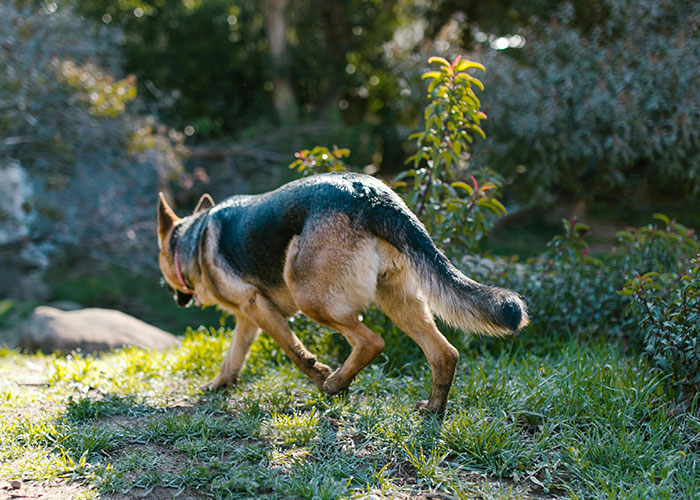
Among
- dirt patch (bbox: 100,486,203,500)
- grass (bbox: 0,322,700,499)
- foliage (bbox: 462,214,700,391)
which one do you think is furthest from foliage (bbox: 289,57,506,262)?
dirt patch (bbox: 100,486,203,500)

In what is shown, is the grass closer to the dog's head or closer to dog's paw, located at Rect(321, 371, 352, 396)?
dog's paw, located at Rect(321, 371, 352, 396)

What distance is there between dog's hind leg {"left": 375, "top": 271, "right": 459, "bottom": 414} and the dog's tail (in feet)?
1.08

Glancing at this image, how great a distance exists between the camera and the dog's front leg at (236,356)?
4.56m

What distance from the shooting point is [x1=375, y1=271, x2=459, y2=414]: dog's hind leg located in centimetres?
364

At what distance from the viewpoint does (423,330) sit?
3752 millimetres

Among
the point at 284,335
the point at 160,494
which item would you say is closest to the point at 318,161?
the point at 284,335

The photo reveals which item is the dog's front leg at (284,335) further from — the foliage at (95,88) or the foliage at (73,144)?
the foliage at (95,88)

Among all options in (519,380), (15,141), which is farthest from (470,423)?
(15,141)

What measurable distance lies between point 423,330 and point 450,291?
0.56 m

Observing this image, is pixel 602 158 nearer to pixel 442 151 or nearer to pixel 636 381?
pixel 442 151

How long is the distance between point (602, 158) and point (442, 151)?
243 inches

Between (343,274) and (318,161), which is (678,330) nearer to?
(343,274)

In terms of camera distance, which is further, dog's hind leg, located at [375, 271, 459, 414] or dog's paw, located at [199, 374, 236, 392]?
dog's paw, located at [199, 374, 236, 392]

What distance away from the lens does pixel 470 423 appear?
338 cm
